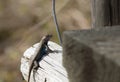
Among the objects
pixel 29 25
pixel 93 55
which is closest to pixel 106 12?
pixel 93 55

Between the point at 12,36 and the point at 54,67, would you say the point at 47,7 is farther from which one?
the point at 54,67

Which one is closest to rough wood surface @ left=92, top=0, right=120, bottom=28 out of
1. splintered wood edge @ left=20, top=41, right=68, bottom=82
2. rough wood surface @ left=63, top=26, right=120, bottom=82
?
splintered wood edge @ left=20, top=41, right=68, bottom=82

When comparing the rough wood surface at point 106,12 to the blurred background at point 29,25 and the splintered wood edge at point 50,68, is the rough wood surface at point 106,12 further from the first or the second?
the blurred background at point 29,25

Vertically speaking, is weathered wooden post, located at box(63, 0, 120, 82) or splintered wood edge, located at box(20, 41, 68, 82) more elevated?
weathered wooden post, located at box(63, 0, 120, 82)

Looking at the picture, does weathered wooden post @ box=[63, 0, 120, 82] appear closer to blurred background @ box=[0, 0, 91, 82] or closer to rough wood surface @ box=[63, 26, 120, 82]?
rough wood surface @ box=[63, 26, 120, 82]

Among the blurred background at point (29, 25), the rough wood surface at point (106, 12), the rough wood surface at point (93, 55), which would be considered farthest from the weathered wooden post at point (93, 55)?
the blurred background at point (29, 25)

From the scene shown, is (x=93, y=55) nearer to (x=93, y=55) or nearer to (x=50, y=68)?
(x=93, y=55)

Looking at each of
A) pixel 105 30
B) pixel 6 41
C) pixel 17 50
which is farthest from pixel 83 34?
pixel 6 41
